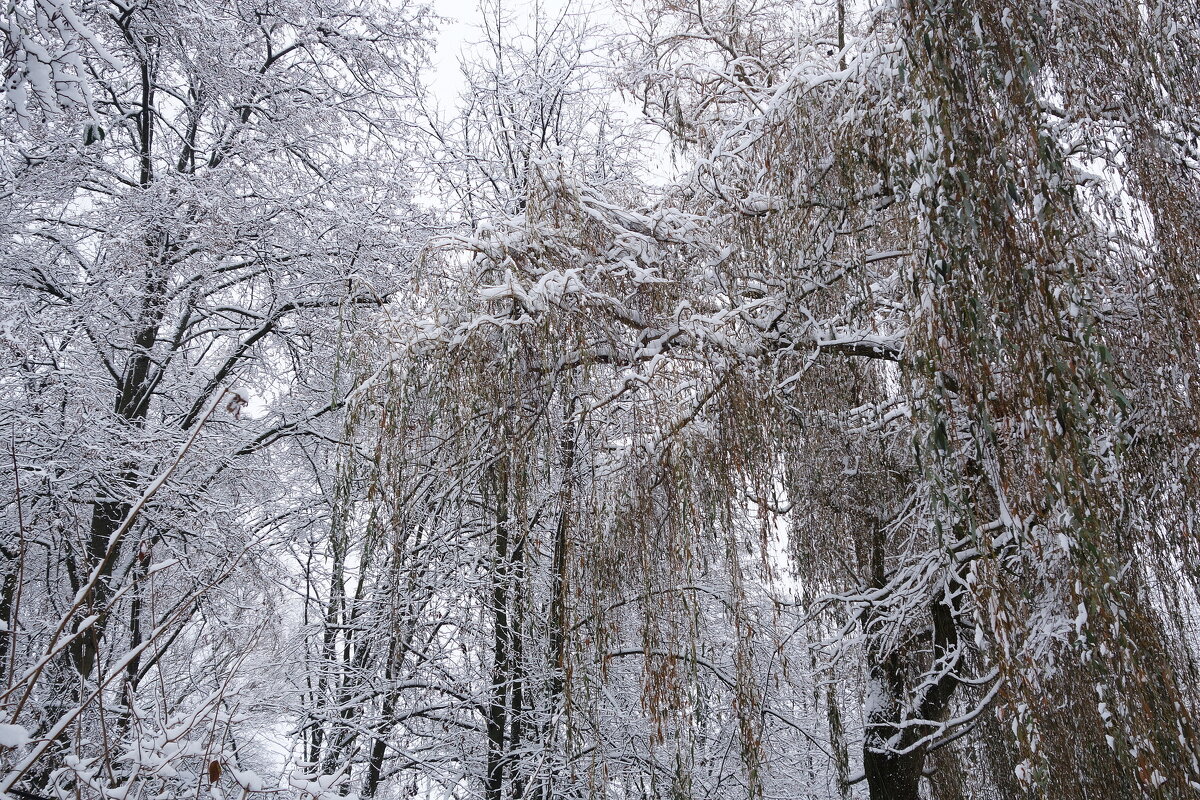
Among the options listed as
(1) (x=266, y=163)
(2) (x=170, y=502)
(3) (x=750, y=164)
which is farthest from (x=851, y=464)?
(1) (x=266, y=163)

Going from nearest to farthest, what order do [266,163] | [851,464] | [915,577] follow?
1. [915,577]
2. [851,464]
3. [266,163]

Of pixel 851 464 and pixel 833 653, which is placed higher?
pixel 851 464

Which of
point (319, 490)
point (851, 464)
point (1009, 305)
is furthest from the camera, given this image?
point (319, 490)

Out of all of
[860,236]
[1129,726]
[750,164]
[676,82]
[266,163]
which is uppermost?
[266,163]

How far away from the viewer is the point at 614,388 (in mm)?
3385

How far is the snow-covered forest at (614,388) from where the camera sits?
2080 mm

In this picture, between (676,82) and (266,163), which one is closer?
(676,82)

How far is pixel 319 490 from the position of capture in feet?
24.8

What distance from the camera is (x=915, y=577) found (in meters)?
3.91

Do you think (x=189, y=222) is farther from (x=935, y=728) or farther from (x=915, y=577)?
(x=935, y=728)

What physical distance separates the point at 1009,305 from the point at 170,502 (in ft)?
17.6

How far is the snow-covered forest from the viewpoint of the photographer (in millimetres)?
2080

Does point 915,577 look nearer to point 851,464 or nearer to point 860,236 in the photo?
point 851,464

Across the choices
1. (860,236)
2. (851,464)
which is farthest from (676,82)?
(851,464)
